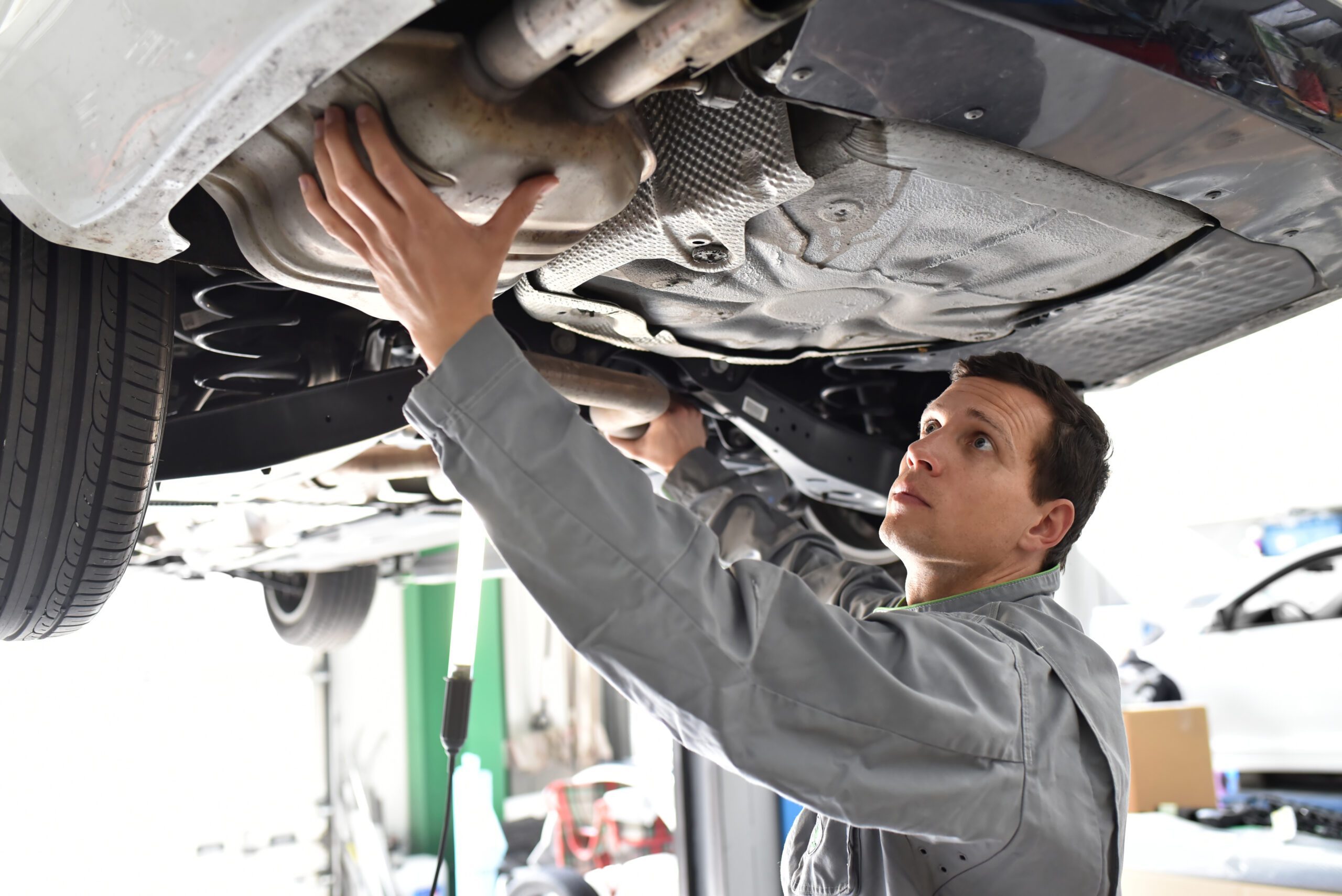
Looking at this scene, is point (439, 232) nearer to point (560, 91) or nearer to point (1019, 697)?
point (560, 91)

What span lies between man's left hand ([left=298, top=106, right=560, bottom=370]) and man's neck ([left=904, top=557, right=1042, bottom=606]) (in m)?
0.74

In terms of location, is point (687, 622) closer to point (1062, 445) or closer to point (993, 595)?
point (993, 595)

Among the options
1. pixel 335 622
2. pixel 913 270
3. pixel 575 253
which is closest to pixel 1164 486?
pixel 335 622

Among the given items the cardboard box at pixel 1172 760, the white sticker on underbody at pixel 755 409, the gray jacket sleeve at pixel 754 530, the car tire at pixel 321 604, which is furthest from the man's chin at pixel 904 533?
the car tire at pixel 321 604

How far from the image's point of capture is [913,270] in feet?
4.01

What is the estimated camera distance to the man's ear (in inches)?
48.8

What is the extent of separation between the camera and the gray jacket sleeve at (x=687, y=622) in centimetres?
73

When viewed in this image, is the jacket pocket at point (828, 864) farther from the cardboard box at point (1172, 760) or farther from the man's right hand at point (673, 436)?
the cardboard box at point (1172, 760)

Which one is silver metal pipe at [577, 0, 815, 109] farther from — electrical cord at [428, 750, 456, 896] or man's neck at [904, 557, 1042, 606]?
electrical cord at [428, 750, 456, 896]

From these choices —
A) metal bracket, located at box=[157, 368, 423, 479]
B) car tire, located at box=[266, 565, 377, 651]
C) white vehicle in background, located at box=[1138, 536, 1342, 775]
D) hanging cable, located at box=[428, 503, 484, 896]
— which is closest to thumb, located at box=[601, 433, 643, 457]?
hanging cable, located at box=[428, 503, 484, 896]

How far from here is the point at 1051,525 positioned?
4.10ft

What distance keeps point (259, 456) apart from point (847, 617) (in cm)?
108

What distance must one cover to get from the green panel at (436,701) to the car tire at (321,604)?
3.70 meters

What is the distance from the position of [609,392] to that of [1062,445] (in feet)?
2.34
